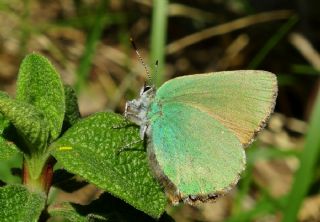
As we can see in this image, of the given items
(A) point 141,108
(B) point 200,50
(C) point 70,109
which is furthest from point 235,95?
(B) point 200,50

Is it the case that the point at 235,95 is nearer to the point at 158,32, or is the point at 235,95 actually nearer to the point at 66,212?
the point at 66,212

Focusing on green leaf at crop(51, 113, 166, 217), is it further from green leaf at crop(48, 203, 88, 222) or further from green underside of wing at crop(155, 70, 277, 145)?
green underside of wing at crop(155, 70, 277, 145)

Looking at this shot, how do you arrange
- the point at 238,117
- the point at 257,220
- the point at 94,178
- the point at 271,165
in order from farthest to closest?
the point at 271,165, the point at 257,220, the point at 238,117, the point at 94,178

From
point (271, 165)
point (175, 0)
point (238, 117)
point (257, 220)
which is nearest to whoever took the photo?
point (238, 117)

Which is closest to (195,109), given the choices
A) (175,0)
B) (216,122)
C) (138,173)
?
(216,122)

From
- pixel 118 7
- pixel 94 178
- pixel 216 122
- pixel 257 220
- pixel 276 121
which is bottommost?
pixel 257 220

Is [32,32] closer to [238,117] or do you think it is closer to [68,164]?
[238,117]

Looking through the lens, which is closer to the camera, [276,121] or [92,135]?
[92,135]
